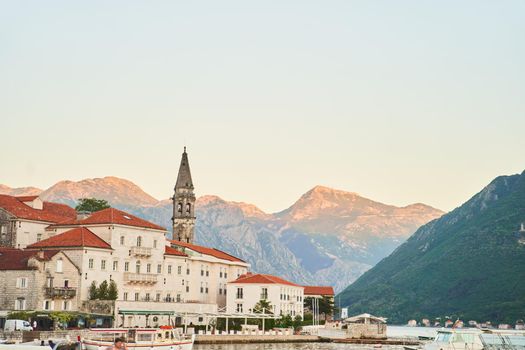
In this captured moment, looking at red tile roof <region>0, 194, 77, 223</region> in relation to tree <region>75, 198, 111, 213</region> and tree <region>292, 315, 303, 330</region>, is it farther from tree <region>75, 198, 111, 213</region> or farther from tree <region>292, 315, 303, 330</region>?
tree <region>292, 315, 303, 330</region>

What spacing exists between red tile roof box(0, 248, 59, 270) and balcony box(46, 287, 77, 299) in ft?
11.0

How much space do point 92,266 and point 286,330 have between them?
30.6m

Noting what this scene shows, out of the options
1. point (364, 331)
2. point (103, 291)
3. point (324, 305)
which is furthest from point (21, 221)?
point (324, 305)

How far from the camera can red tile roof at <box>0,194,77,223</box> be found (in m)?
122

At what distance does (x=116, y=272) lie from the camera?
383ft

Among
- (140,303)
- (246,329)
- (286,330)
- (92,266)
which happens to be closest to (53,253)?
(92,266)

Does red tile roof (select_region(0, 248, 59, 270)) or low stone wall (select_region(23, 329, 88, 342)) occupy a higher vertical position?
red tile roof (select_region(0, 248, 59, 270))

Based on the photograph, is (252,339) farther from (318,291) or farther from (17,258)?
(318,291)

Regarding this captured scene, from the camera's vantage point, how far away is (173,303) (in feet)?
397

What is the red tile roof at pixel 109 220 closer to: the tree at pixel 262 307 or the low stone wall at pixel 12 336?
the tree at pixel 262 307

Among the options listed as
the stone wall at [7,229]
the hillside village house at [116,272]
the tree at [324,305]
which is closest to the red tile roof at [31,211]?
the hillside village house at [116,272]

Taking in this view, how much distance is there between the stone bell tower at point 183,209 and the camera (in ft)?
551

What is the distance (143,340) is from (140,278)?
110 ft

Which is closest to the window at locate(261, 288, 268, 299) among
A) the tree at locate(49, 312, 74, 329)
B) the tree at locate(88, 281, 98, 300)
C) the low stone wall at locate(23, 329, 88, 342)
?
the tree at locate(88, 281, 98, 300)
